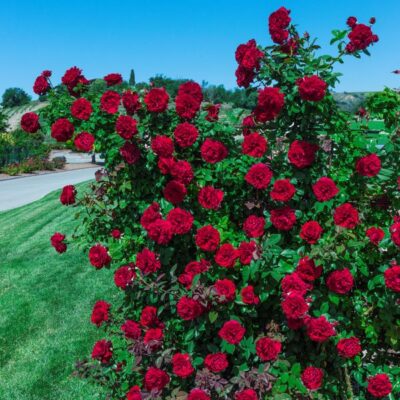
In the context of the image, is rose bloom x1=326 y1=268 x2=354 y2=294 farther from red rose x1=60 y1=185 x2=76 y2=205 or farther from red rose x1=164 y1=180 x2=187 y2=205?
red rose x1=60 y1=185 x2=76 y2=205

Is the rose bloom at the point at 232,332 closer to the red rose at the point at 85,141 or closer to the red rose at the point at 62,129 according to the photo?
the red rose at the point at 85,141

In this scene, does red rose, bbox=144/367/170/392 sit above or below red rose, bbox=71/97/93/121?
below

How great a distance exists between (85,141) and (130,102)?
0.34 metres

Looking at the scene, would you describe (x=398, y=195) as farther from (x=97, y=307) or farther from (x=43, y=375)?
(x=43, y=375)

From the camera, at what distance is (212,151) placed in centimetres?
285

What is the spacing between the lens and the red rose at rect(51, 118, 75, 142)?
317 centimetres

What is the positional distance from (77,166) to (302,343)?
25389 mm

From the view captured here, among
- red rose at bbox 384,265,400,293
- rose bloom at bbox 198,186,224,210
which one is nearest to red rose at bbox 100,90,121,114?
rose bloom at bbox 198,186,224,210

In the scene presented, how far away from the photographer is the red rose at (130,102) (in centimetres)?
304

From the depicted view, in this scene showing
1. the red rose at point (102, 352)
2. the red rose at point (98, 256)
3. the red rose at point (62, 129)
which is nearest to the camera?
the red rose at point (62, 129)

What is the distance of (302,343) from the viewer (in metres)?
3.11

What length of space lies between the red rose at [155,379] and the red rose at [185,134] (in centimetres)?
119

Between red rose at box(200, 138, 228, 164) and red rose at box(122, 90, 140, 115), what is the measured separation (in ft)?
1.57

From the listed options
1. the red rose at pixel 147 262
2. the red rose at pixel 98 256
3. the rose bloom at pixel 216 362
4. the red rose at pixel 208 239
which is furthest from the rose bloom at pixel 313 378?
the red rose at pixel 98 256
